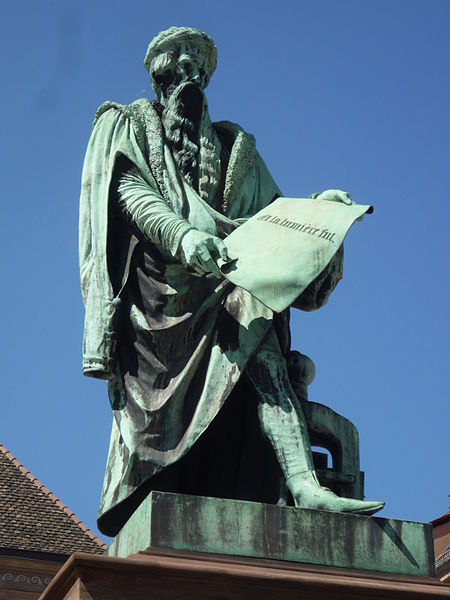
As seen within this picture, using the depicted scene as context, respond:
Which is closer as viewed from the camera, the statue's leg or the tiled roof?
the statue's leg

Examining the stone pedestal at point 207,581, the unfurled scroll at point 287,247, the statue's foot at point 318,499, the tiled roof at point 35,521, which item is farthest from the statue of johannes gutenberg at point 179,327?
the tiled roof at point 35,521

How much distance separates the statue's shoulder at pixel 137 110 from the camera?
7.43 m

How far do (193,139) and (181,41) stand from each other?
0.49m

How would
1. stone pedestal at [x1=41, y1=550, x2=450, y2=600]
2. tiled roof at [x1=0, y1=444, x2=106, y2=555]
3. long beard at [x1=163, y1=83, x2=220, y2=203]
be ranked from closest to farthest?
stone pedestal at [x1=41, y1=550, x2=450, y2=600]
long beard at [x1=163, y1=83, x2=220, y2=203]
tiled roof at [x1=0, y1=444, x2=106, y2=555]

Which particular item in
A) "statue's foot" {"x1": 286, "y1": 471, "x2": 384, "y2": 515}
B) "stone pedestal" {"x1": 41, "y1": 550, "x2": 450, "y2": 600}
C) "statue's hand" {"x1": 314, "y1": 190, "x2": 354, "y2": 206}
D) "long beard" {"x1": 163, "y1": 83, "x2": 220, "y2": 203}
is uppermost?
"long beard" {"x1": 163, "y1": 83, "x2": 220, "y2": 203}

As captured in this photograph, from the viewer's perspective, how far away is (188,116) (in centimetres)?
749

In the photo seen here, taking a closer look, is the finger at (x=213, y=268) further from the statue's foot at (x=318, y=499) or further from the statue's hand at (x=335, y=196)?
the statue's foot at (x=318, y=499)

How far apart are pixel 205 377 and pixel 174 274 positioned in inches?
20.2

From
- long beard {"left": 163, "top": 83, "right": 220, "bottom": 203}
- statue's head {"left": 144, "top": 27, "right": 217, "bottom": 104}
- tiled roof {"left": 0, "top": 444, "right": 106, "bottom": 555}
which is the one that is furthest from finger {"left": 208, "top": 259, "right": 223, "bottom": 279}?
tiled roof {"left": 0, "top": 444, "right": 106, "bottom": 555}

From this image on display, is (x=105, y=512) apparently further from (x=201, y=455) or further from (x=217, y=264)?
(x=217, y=264)

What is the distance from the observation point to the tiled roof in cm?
2758

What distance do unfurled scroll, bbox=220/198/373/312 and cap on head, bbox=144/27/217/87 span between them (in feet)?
3.05

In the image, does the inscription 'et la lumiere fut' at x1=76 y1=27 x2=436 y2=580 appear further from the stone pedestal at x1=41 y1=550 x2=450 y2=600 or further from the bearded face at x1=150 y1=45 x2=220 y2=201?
the stone pedestal at x1=41 y1=550 x2=450 y2=600

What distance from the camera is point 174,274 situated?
696 cm
